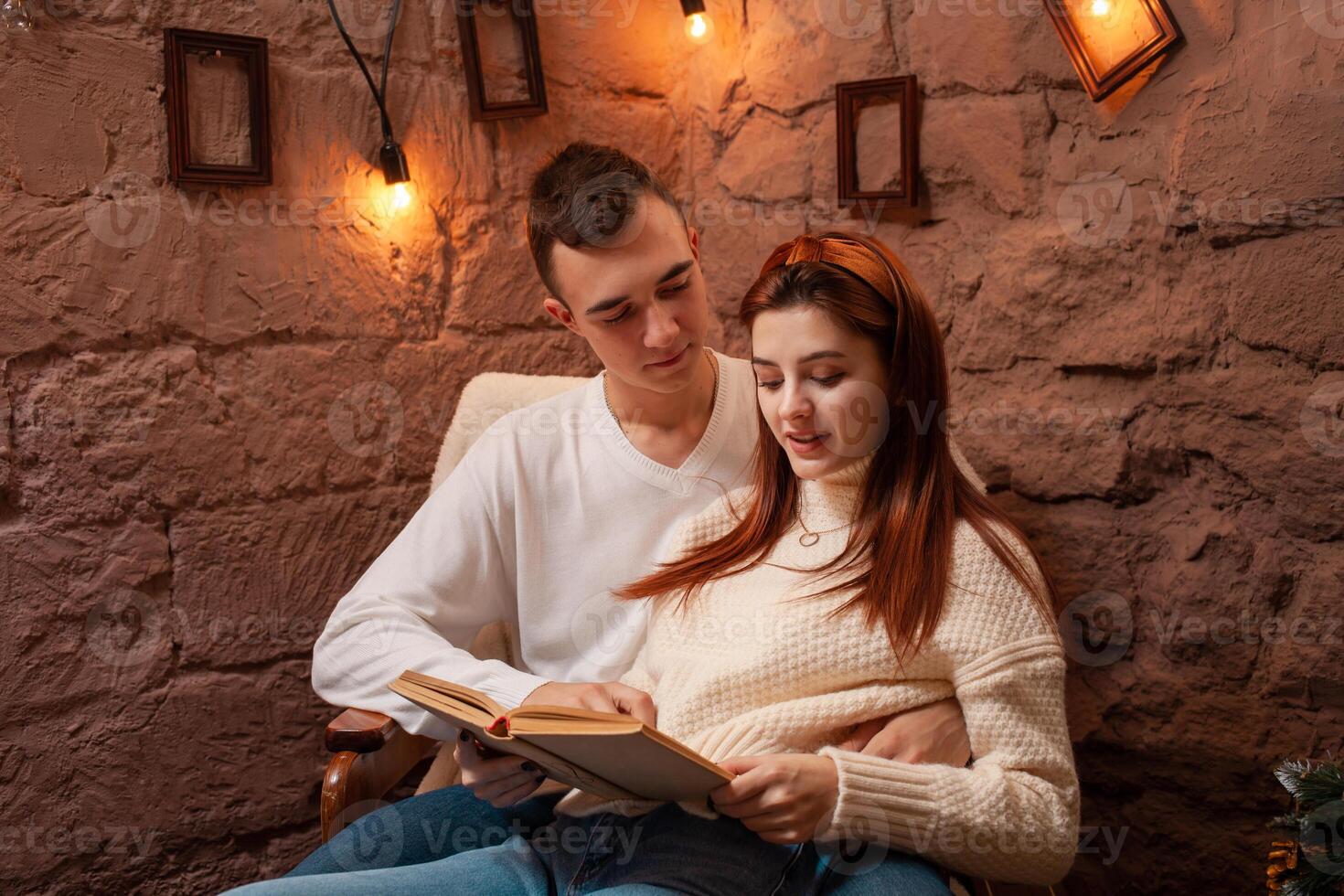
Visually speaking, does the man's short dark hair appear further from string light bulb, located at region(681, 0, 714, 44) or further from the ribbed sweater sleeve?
the ribbed sweater sleeve

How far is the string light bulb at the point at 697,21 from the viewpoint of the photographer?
2.20 metres

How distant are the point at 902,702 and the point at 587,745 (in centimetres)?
46

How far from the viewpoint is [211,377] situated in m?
1.96

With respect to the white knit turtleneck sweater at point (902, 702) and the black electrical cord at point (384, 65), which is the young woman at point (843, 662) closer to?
the white knit turtleneck sweater at point (902, 702)

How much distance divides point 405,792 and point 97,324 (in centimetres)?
113

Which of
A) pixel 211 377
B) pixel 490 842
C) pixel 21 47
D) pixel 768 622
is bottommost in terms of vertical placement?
pixel 490 842

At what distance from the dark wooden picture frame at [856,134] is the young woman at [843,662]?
61 cm

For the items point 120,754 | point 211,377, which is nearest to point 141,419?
point 211,377

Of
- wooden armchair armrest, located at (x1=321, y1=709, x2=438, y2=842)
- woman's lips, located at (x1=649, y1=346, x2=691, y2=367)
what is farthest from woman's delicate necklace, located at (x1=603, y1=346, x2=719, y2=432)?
wooden armchair armrest, located at (x1=321, y1=709, x2=438, y2=842)

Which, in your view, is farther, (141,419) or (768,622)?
(141,419)

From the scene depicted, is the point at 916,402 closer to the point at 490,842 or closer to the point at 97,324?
the point at 490,842

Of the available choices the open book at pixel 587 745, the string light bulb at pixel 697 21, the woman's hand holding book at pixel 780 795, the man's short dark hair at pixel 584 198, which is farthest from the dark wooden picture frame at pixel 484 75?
the woman's hand holding book at pixel 780 795

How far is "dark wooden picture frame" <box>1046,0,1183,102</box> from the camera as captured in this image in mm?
1628

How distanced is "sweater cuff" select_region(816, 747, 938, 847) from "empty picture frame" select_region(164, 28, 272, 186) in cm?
148
